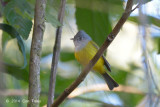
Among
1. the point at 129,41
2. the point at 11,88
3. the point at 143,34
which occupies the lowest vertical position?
the point at 11,88

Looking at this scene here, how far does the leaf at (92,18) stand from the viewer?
2049 millimetres

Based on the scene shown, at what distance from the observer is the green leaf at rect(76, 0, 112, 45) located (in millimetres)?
2049

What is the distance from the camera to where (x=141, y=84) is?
3312 millimetres

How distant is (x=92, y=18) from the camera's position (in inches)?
83.7

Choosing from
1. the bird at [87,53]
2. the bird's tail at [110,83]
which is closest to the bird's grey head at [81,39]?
the bird at [87,53]

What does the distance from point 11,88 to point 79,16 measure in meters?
1.01

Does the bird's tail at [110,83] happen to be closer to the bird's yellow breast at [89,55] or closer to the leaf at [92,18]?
the bird's yellow breast at [89,55]

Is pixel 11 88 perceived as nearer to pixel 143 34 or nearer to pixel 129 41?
pixel 129 41

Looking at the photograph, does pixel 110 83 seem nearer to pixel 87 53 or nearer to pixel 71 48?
pixel 87 53

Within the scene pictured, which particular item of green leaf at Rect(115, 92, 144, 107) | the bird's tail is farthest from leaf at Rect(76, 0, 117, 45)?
green leaf at Rect(115, 92, 144, 107)

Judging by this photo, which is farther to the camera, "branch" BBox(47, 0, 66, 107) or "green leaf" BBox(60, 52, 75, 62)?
"green leaf" BBox(60, 52, 75, 62)

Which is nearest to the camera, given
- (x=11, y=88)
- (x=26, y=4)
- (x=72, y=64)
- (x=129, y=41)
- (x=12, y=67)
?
(x=26, y=4)

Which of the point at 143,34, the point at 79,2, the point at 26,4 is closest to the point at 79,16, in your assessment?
the point at 79,2

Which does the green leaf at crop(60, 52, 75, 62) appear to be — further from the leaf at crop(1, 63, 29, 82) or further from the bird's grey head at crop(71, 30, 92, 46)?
the leaf at crop(1, 63, 29, 82)
